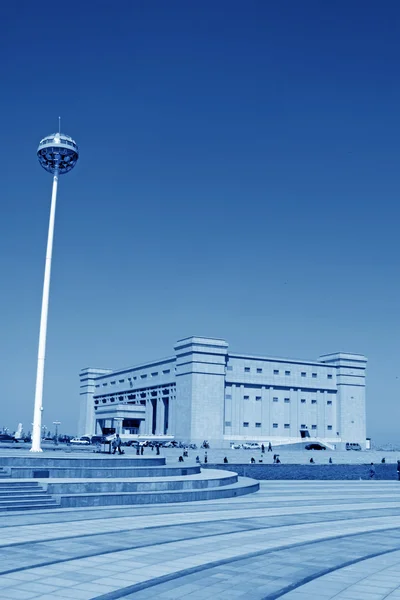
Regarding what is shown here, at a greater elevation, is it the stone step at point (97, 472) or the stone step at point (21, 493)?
the stone step at point (97, 472)

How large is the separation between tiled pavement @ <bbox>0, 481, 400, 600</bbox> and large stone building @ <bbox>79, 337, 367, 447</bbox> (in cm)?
8041

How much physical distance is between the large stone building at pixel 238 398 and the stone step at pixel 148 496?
74.6 meters

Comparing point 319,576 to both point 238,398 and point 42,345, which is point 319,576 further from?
point 238,398

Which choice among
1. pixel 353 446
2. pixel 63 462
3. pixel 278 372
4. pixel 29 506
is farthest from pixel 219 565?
pixel 353 446

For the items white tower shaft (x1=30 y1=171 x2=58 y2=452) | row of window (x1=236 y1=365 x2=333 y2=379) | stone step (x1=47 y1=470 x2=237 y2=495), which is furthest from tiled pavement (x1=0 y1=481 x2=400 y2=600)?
row of window (x1=236 y1=365 x2=333 y2=379)

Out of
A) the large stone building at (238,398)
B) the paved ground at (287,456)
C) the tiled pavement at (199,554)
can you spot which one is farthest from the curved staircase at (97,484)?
the large stone building at (238,398)

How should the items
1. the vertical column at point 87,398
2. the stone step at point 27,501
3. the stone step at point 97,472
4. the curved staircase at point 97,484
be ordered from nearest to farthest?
the stone step at point 27,501 < the curved staircase at point 97,484 < the stone step at point 97,472 < the vertical column at point 87,398

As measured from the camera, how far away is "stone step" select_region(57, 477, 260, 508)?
21.3m

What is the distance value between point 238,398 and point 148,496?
86833 mm

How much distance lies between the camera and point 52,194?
32.7 m

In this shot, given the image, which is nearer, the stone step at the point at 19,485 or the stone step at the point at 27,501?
the stone step at the point at 27,501

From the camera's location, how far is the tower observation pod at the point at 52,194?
100 feet

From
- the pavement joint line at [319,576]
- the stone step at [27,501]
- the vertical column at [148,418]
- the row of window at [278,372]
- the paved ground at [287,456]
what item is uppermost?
the row of window at [278,372]

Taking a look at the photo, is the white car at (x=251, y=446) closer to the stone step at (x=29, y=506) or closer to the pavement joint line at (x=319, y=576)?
the stone step at (x=29, y=506)
